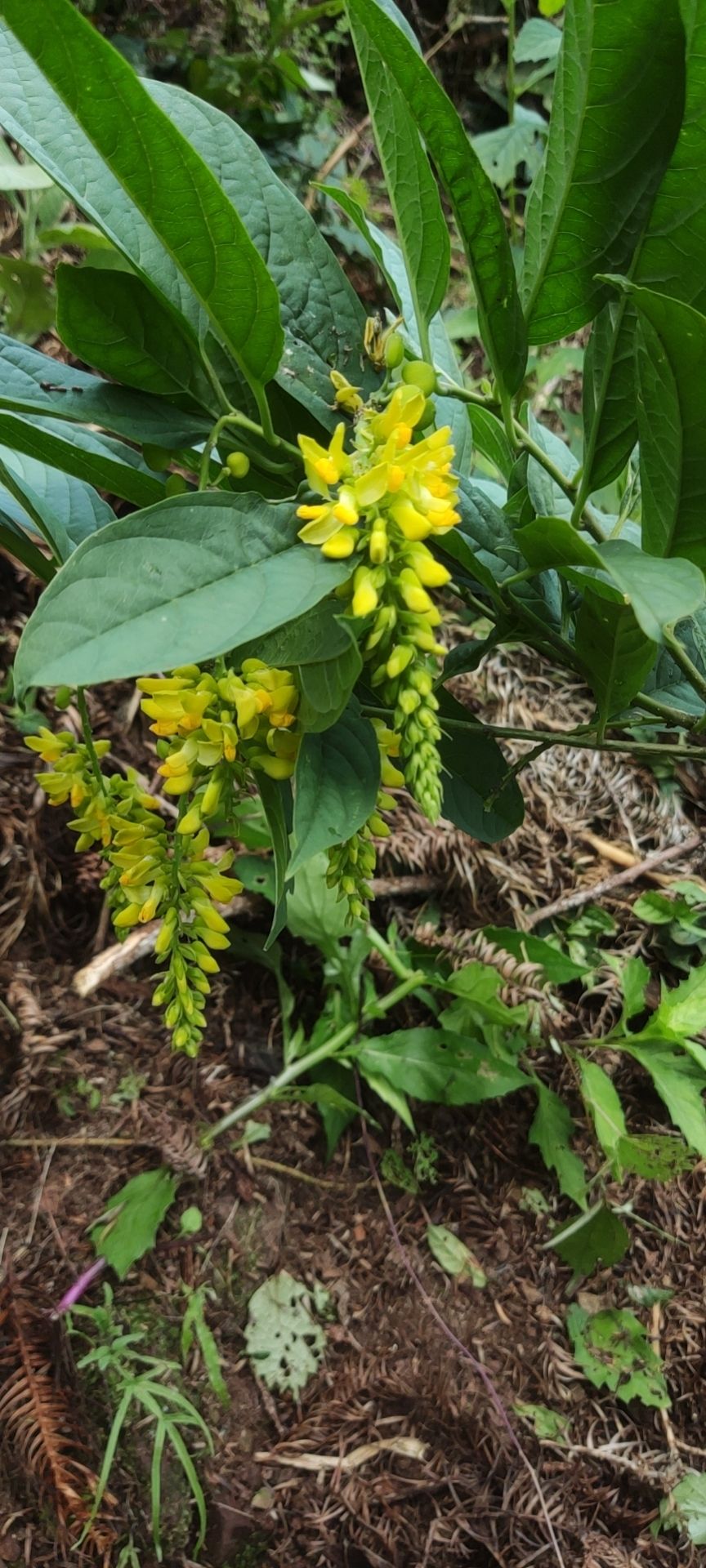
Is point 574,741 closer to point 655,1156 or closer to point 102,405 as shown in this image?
point 102,405

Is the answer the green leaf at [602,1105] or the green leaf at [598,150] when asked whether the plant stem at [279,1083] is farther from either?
the green leaf at [598,150]

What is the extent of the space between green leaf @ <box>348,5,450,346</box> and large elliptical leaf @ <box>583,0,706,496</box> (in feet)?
0.38

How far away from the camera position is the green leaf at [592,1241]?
51.3 inches

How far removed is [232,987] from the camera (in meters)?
1.49

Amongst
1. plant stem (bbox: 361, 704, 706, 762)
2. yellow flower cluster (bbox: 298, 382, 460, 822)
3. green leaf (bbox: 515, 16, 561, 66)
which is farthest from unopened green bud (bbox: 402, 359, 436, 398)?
green leaf (bbox: 515, 16, 561, 66)

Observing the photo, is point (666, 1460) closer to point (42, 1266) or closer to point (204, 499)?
point (42, 1266)

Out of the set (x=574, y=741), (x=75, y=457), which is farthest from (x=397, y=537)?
(x=574, y=741)

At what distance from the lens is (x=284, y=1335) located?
1.28 meters

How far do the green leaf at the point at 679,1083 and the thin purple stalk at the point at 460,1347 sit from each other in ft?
1.39

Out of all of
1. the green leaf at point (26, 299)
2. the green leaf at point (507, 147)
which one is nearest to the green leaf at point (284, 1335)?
the green leaf at point (26, 299)

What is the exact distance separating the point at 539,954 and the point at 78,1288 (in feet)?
2.56

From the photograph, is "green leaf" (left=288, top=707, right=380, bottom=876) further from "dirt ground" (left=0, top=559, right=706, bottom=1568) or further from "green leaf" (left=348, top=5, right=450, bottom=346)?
"dirt ground" (left=0, top=559, right=706, bottom=1568)

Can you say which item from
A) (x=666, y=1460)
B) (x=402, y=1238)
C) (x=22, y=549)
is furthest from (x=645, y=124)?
(x=666, y=1460)

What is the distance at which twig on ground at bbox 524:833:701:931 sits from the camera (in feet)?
5.06
